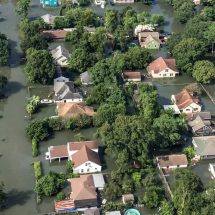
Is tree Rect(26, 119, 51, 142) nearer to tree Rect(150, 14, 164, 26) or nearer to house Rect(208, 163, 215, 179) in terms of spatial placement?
house Rect(208, 163, 215, 179)

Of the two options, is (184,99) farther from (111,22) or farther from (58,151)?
(111,22)

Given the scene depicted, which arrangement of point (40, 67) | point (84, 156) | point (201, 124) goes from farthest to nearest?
1. point (40, 67)
2. point (201, 124)
3. point (84, 156)

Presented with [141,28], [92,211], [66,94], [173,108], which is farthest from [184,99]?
[141,28]

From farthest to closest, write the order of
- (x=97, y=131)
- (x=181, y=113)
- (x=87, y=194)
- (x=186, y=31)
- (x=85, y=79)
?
(x=186, y=31) < (x=85, y=79) < (x=181, y=113) < (x=97, y=131) < (x=87, y=194)

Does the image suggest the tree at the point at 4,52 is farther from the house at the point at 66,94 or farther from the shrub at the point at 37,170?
the shrub at the point at 37,170

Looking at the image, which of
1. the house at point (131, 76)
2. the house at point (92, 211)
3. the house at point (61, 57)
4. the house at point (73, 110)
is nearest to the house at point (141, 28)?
the house at point (131, 76)

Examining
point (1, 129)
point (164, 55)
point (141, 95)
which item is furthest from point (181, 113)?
point (1, 129)

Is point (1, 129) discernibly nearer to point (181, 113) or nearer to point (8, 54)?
point (8, 54)

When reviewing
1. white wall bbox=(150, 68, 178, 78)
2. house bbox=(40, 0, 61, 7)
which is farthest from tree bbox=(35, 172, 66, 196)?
house bbox=(40, 0, 61, 7)
